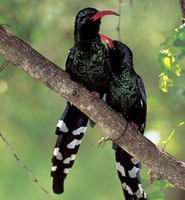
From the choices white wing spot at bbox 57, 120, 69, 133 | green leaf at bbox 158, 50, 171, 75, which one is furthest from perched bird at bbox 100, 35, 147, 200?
green leaf at bbox 158, 50, 171, 75

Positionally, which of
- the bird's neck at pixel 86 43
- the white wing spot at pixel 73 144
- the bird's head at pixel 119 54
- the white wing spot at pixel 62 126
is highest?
the bird's head at pixel 119 54

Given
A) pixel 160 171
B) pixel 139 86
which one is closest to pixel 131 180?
pixel 160 171

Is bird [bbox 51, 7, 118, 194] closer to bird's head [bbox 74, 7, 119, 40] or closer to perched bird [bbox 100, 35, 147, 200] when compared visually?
bird's head [bbox 74, 7, 119, 40]

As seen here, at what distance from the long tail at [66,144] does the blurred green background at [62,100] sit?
1942 mm

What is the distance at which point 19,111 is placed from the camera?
5863mm

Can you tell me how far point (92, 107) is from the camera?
311cm

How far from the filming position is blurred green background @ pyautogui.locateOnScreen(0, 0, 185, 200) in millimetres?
5383

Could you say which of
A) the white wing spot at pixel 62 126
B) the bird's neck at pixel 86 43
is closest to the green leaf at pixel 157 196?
the white wing spot at pixel 62 126

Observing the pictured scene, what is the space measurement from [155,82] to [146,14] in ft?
3.62

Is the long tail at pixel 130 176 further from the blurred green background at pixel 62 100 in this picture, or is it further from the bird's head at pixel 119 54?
the blurred green background at pixel 62 100

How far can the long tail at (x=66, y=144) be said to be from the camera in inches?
136

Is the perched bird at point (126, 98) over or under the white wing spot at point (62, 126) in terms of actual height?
over

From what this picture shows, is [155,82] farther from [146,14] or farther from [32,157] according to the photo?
[32,157]

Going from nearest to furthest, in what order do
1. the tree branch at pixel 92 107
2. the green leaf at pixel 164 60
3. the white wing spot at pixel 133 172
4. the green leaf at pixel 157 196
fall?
the green leaf at pixel 164 60, the tree branch at pixel 92 107, the green leaf at pixel 157 196, the white wing spot at pixel 133 172
